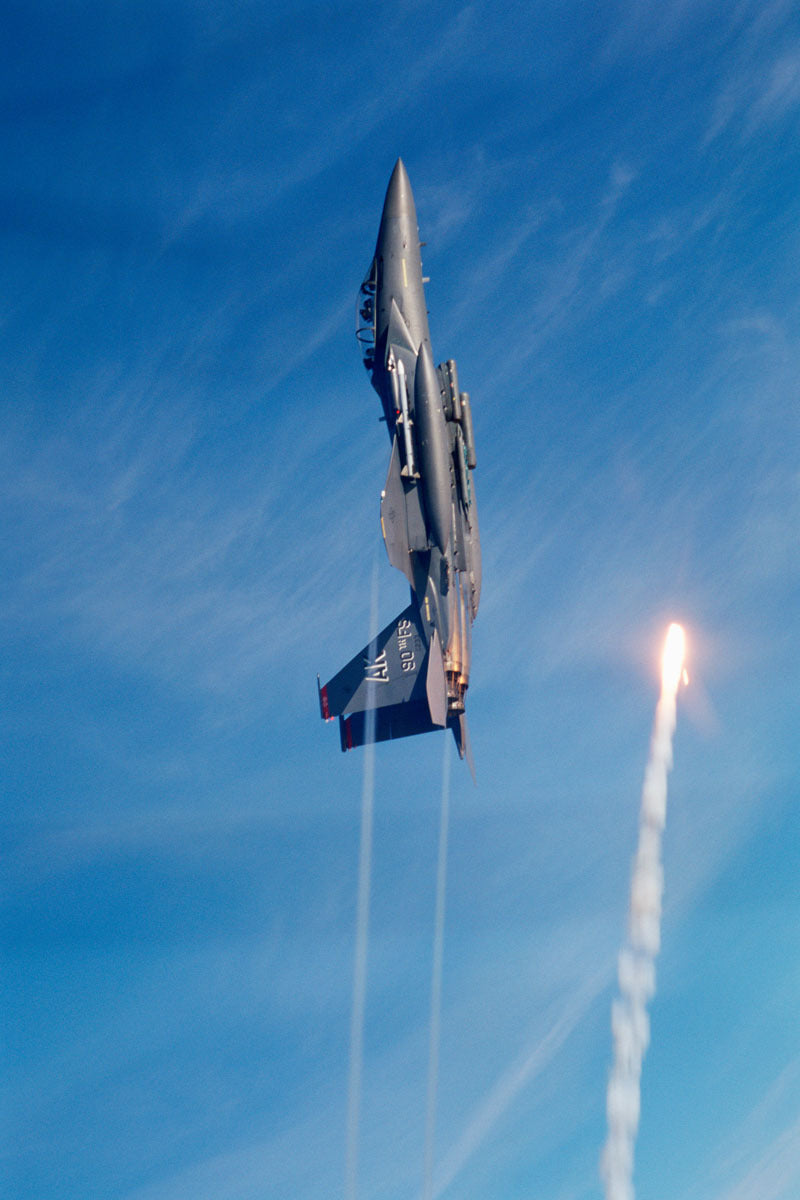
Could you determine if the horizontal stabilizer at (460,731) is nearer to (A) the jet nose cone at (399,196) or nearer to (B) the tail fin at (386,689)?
(B) the tail fin at (386,689)

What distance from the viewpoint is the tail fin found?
53625 millimetres

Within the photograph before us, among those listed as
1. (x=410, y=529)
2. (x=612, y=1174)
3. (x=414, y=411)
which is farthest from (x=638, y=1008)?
(x=414, y=411)

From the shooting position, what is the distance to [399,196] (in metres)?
60.7

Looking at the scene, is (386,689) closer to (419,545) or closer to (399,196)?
(419,545)

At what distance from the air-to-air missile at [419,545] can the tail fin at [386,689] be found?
46 millimetres

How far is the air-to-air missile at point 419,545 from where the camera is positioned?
52.0 meters

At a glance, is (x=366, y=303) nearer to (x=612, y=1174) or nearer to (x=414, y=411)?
(x=414, y=411)

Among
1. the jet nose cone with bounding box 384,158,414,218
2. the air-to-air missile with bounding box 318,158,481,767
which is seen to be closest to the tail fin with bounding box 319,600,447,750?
the air-to-air missile with bounding box 318,158,481,767

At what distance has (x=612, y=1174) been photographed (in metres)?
44.9

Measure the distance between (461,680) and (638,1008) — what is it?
51.2 feet

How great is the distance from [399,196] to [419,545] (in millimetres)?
20182

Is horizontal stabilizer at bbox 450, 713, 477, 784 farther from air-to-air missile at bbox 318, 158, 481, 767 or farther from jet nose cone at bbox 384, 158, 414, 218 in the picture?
jet nose cone at bbox 384, 158, 414, 218

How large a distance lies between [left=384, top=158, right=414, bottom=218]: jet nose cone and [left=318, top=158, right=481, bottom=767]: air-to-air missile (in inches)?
179

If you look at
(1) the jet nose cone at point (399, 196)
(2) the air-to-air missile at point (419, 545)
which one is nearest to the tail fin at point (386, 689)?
(2) the air-to-air missile at point (419, 545)
